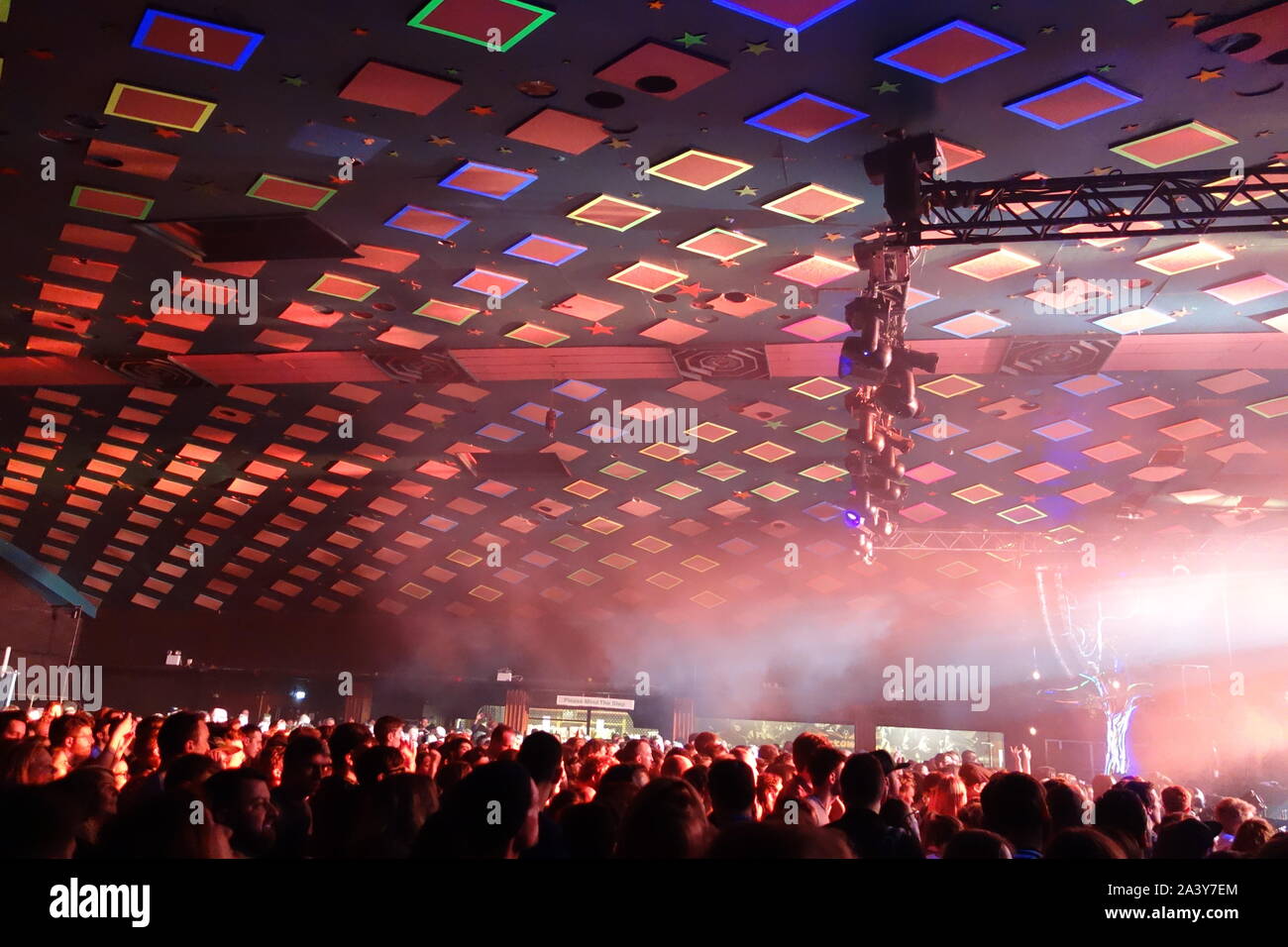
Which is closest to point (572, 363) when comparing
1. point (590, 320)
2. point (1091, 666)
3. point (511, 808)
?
point (590, 320)

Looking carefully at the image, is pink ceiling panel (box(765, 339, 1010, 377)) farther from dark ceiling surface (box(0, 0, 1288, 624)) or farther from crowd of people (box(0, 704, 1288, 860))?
crowd of people (box(0, 704, 1288, 860))

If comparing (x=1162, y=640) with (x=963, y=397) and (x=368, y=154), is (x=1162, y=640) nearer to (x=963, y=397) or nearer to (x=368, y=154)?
(x=963, y=397)

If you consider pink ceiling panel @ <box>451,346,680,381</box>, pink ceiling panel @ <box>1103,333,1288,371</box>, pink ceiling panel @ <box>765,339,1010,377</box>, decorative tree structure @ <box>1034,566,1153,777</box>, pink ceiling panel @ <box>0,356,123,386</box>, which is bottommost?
decorative tree structure @ <box>1034,566,1153,777</box>

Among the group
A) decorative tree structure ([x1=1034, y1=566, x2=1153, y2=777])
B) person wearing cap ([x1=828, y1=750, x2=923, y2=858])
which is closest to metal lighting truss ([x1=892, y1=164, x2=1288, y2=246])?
person wearing cap ([x1=828, y1=750, x2=923, y2=858])

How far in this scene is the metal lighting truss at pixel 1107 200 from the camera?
705 centimetres

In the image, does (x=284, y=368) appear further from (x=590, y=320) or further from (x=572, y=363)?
(x=590, y=320)

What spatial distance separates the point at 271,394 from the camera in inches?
554

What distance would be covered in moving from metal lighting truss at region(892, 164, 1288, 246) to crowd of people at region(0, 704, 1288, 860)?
12.9 ft

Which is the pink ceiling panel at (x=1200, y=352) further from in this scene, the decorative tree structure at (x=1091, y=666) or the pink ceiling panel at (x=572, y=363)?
the decorative tree structure at (x=1091, y=666)

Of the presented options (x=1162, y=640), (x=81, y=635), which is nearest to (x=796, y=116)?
(x=1162, y=640)

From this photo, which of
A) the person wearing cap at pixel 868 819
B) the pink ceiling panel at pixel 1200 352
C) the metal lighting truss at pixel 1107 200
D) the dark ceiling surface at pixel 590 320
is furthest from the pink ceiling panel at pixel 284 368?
the person wearing cap at pixel 868 819

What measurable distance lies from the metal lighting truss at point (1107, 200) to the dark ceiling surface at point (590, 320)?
0.31 meters

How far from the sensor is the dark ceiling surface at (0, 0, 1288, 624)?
6.54 m

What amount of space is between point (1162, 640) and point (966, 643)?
13.5 feet
